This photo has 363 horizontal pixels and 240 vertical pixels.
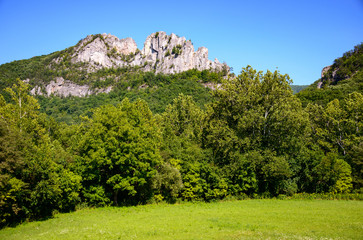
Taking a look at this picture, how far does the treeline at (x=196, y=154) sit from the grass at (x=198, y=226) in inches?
139

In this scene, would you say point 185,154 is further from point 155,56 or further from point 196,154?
point 155,56

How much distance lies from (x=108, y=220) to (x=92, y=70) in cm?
16999

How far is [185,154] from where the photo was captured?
1427 inches

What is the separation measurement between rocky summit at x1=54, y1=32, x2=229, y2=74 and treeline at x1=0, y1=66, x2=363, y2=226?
12416 cm

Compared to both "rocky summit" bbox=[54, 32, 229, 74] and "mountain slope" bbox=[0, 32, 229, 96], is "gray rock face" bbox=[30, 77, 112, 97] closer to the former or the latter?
"mountain slope" bbox=[0, 32, 229, 96]

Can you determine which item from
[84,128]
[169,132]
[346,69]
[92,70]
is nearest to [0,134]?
[84,128]

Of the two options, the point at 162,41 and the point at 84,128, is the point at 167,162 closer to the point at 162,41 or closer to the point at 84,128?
the point at 84,128

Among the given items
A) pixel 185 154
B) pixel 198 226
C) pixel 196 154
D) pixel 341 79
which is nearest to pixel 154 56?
pixel 341 79

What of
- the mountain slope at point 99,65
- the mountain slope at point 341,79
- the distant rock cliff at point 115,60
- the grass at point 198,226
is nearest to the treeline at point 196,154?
the grass at point 198,226

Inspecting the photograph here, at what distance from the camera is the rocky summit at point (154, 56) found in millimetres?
164875

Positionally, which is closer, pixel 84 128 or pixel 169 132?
pixel 84 128

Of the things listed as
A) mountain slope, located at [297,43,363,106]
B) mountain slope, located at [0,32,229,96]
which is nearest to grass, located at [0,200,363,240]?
mountain slope, located at [297,43,363,106]

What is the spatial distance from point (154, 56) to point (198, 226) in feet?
579

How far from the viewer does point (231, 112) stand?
1565 inches
